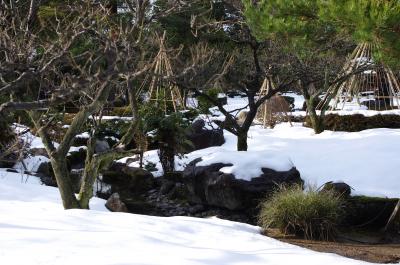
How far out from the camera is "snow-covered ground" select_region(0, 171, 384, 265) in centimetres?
378

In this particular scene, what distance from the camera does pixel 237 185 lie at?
28.9 feet

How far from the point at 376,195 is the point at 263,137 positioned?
225 inches

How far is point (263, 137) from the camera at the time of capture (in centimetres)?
1407

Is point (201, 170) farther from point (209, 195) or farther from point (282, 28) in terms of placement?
point (282, 28)

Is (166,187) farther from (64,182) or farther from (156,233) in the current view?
(156,233)

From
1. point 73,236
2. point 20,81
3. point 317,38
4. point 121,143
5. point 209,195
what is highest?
point 317,38

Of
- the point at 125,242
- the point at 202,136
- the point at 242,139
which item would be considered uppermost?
the point at 242,139

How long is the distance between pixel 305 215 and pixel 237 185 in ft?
7.01

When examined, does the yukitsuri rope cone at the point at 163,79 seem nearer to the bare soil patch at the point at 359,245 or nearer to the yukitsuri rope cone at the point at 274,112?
the bare soil patch at the point at 359,245

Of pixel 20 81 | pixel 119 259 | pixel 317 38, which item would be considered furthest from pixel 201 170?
pixel 20 81

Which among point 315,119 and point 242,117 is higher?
point 315,119

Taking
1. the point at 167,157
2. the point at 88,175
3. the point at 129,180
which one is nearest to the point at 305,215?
the point at 88,175

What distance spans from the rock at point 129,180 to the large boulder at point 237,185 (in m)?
2.26

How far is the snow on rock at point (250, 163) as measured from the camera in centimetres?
888
